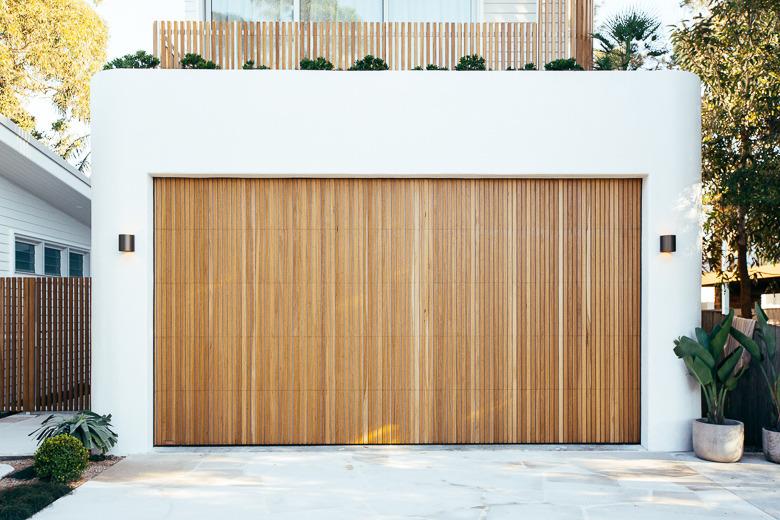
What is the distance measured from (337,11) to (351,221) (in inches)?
144

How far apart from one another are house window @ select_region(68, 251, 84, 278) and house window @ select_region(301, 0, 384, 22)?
6.98 metres

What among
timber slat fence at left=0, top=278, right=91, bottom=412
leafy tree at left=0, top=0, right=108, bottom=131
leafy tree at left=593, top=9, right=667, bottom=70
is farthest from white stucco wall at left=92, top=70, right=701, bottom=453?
leafy tree at left=0, top=0, right=108, bottom=131

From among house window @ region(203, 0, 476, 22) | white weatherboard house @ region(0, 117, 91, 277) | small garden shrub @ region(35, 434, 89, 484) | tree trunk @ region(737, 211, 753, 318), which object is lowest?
small garden shrub @ region(35, 434, 89, 484)

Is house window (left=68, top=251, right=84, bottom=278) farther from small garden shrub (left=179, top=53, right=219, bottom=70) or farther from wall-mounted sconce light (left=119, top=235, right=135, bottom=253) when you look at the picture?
small garden shrub (left=179, top=53, right=219, bottom=70)

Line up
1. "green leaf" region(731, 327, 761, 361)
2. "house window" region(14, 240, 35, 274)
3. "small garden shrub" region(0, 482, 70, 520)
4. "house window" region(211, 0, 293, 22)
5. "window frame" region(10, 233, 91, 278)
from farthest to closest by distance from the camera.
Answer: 1. "house window" region(14, 240, 35, 274)
2. "window frame" region(10, 233, 91, 278)
3. "house window" region(211, 0, 293, 22)
4. "green leaf" region(731, 327, 761, 361)
5. "small garden shrub" region(0, 482, 70, 520)

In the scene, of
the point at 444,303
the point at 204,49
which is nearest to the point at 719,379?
the point at 444,303

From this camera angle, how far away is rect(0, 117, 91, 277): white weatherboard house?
8961mm

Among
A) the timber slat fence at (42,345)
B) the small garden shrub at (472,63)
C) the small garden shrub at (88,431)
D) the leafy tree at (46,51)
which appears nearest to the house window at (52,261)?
the timber slat fence at (42,345)

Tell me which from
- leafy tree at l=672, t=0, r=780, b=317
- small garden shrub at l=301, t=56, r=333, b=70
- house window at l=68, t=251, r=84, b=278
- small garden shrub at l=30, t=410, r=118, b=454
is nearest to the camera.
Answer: small garden shrub at l=30, t=410, r=118, b=454

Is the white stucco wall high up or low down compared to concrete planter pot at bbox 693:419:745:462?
up

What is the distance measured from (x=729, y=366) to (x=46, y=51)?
16583mm

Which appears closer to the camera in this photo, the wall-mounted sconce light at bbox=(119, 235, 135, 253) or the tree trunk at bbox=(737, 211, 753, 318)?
the wall-mounted sconce light at bbox=(119, 235, 135, 253)

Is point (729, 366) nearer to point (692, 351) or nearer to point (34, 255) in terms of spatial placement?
point (692, 351)

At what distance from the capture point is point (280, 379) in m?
6.70
